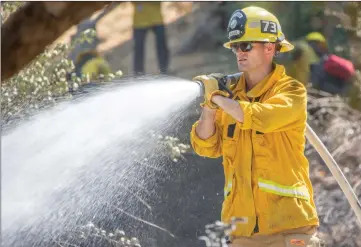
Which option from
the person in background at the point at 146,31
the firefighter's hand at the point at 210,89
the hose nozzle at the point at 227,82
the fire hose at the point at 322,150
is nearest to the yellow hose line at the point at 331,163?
the fire hose at the point at 322,150

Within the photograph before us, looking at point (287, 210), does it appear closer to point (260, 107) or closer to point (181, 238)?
point (260, 107)

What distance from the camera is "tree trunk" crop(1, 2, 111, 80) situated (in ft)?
9.52

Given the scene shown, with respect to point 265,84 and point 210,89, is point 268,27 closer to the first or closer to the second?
point 265,84

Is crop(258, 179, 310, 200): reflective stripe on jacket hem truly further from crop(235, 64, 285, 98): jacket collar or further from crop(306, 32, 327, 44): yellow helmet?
crop(306, 32, 327, 44): yellow helmet

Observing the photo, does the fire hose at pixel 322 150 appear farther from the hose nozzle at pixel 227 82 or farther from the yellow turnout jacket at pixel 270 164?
the yellow turnout jacket at pixel 270 164

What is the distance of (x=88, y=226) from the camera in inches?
242

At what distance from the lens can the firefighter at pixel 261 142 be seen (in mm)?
4596

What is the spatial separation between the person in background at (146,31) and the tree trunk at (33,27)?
5.85 m

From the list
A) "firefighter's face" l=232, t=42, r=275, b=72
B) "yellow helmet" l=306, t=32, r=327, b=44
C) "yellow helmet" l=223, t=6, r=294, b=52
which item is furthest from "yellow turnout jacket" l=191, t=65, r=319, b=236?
"yellow helmet" l=306, t=32, r=327, b=44

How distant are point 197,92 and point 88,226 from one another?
1.78 metres

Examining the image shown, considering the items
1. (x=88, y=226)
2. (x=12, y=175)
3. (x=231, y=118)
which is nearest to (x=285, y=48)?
(x=231, y=118)

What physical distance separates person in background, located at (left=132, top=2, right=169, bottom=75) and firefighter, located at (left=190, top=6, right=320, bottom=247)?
13.4 feet

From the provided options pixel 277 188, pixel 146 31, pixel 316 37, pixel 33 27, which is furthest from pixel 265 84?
pixel 146 31

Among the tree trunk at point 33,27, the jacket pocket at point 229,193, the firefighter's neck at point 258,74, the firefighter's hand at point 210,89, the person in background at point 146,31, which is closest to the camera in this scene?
the tree trunk at point 33,27
